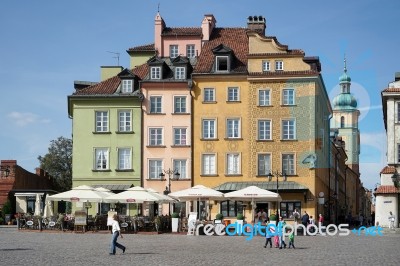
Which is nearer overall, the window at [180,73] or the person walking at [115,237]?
the person walking at [115,237]

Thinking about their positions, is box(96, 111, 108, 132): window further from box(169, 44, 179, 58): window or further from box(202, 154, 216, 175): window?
box(202, 154, 216, 175): window

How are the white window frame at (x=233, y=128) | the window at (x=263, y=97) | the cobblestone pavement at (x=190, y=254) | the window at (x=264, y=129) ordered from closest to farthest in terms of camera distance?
1. the cobblestone pavement at (x=190, y=254)
2. the window at (x=264, y=129)
3. the window at (x=263, y=97)
4. the white window frame at (x=233, y=128)

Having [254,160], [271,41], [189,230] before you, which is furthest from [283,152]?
[189,230]

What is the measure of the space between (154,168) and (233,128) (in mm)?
6488

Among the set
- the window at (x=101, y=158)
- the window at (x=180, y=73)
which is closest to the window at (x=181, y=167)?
the window at (x=101, y=158)

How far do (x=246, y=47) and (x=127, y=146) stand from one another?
38.6 ft

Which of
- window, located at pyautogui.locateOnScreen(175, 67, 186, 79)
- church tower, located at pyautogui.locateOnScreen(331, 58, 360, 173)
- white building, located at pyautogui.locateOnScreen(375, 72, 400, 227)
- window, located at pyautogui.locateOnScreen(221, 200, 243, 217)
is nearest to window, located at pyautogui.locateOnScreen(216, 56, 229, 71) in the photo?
window, located at pyautogui.locateOnScreen(175, 67, 186, 79)

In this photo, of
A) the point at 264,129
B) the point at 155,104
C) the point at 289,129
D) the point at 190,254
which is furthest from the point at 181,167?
the point at 190,254

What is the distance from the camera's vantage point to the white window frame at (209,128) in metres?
57.9

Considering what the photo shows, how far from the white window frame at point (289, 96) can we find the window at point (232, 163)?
16.9 feet

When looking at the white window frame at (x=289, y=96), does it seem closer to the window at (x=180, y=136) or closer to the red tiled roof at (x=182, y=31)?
Answer: the window at (x=180, y=136)

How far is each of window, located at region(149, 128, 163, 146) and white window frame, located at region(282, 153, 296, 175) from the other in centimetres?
919

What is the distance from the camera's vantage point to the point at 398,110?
200 ft

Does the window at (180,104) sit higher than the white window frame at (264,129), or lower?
higher
